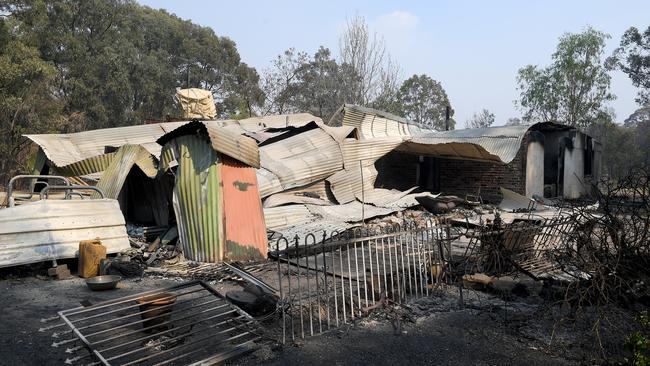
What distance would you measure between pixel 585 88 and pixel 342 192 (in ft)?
77.1

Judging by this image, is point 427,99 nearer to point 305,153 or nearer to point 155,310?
point 305,153

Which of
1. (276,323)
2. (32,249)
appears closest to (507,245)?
(276,323)

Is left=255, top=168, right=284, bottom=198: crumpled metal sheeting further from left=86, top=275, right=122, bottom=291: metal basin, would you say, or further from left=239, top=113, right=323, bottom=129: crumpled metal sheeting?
left=239, top=113, right=323, bottom=129: crumpled metal sheeting

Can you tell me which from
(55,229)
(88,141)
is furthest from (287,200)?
(88,141)

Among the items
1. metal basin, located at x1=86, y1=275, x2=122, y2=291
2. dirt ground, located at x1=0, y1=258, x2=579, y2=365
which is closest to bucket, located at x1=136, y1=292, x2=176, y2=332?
dirt ground, located at x1=0, y1=258, x2=579, y2=365

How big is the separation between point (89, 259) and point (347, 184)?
26.1ft

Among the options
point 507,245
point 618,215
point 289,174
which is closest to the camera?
point 618,215

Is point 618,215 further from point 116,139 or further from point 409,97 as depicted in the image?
point 409,97

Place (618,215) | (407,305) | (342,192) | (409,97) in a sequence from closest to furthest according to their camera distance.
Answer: (618,215), (407,305), (342,192), (409,97)

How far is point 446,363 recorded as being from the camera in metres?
3.99

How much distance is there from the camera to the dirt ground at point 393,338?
4.03 meters

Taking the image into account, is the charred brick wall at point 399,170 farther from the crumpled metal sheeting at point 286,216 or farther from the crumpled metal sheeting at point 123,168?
the crumpled metal sheeting at point 123,168

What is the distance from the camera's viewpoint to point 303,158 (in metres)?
12.7

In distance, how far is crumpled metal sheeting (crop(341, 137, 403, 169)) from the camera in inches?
562
